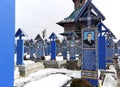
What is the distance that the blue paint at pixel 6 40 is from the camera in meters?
1.71

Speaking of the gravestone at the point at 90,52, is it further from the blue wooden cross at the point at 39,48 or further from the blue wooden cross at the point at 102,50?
the blue wooden cross at the point at 39,48

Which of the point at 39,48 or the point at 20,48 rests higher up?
the point at 39,48

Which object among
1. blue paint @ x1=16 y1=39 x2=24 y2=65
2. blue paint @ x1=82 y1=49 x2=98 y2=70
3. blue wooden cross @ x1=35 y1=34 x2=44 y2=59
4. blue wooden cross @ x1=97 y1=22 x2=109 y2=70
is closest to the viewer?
blue paint @ x1=82 y1=49 x2=98 y2=70

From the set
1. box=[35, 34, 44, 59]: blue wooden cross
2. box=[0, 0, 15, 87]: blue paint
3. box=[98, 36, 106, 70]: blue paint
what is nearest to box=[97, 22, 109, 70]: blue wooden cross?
box=[98, 36, 106, 70]: blue paint

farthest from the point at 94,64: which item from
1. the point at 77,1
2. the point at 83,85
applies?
the point at 77,1

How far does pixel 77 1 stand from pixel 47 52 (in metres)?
17.3

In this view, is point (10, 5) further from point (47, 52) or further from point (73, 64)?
point (47, 52)

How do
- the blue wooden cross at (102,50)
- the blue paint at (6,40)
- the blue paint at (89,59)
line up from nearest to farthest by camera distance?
the blue paint at (6,40) < the blue paint at (89,59) < the blue wooden cross at (102,50)

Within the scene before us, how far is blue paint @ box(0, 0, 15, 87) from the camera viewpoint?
1.71 metres

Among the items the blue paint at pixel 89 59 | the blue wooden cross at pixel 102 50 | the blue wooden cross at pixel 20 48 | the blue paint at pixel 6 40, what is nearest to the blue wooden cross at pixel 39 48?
the blue wooden cross at pixel 20 48

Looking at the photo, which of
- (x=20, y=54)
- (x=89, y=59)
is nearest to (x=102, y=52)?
(x=20, y=54)

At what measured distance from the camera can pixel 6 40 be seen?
5.73 ft

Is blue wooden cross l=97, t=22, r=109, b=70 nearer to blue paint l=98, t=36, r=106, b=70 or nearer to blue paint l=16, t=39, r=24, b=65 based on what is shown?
blue paint l=98, t=36, r=106, b=70

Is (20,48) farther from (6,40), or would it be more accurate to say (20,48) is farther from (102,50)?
(6,40)
